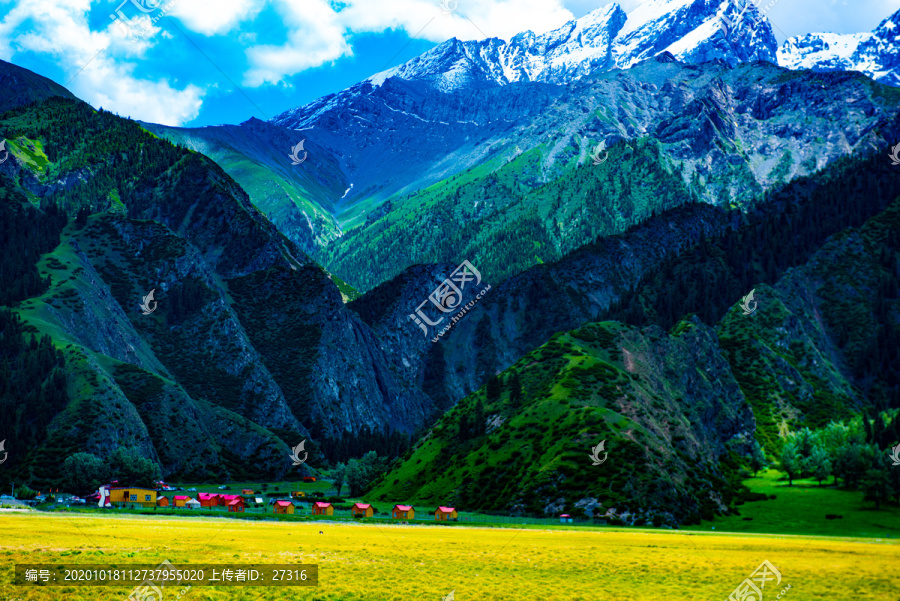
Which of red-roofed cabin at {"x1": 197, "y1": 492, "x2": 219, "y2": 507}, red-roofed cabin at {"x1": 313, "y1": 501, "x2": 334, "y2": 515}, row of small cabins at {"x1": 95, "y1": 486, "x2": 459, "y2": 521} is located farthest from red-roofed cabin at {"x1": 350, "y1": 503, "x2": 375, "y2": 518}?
red-roofed cabin at {"x1": 197, "y1": 492, "x2": 219, "y2": 507}

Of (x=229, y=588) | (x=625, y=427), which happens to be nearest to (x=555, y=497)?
(x=625, y=427)

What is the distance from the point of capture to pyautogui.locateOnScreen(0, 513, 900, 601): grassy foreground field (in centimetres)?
3872

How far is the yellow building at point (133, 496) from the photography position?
134275mm

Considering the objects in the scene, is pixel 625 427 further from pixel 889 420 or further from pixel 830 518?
pixel 889 420

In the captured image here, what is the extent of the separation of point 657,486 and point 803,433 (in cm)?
7666

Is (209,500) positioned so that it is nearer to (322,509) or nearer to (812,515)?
(322,509)

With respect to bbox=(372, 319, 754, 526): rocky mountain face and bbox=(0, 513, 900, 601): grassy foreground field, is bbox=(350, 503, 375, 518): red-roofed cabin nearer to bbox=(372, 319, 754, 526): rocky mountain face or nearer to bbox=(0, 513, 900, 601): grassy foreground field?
bbox=(372, 319, 754, 526): rocky mountain face

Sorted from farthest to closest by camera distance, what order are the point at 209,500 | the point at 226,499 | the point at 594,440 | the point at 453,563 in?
1. the point at 594,440
2. the point at 209,500
3. the point at 226,499
4. the point at 453,563

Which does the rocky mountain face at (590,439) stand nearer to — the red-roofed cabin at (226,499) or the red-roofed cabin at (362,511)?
the red-roofed cabin at (362,511)

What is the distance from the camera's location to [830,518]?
130 m
